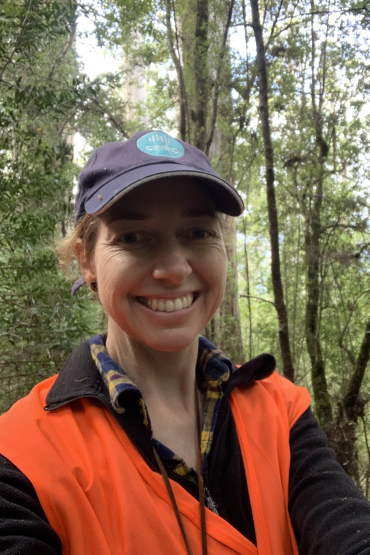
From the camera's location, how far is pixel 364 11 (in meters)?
3.20

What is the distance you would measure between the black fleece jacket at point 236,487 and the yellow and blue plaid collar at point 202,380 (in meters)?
0.02

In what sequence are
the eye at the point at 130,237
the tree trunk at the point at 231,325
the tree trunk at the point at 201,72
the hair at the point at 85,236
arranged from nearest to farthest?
the eye at the point at 130,237, the hair at the point at 85,236, the tree trunk at the point at 201,72, the tree trunk at the point at 231,325

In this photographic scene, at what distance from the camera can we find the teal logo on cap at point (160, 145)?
107 cm

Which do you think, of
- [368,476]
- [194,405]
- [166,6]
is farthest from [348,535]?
[166,6]

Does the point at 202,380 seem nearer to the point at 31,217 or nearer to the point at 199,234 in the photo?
the point at 199,234

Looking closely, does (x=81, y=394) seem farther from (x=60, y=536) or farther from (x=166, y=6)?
(x=166, y=6)

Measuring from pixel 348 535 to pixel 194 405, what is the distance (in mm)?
527

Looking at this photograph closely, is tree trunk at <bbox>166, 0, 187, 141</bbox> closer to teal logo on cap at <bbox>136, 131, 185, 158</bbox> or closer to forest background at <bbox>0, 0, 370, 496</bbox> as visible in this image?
forest background at <bbox>0, 0, 370, 496</bbox>

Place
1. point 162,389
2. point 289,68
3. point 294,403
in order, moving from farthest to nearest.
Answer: point 289,68 → point 294,403 → point 162,389

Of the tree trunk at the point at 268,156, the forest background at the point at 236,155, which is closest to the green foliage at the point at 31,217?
the forest background at the point at 236,155

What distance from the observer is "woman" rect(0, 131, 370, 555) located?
79 cm

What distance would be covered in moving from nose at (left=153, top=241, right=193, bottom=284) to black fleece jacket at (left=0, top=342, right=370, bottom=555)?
343mm

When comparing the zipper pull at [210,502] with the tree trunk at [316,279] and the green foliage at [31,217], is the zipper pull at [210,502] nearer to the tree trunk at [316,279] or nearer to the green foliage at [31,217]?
the green foliage at [31,217]

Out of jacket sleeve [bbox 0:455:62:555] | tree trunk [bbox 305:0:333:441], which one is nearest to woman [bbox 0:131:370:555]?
jacket sleeve [bbox 0:455:62:555]
